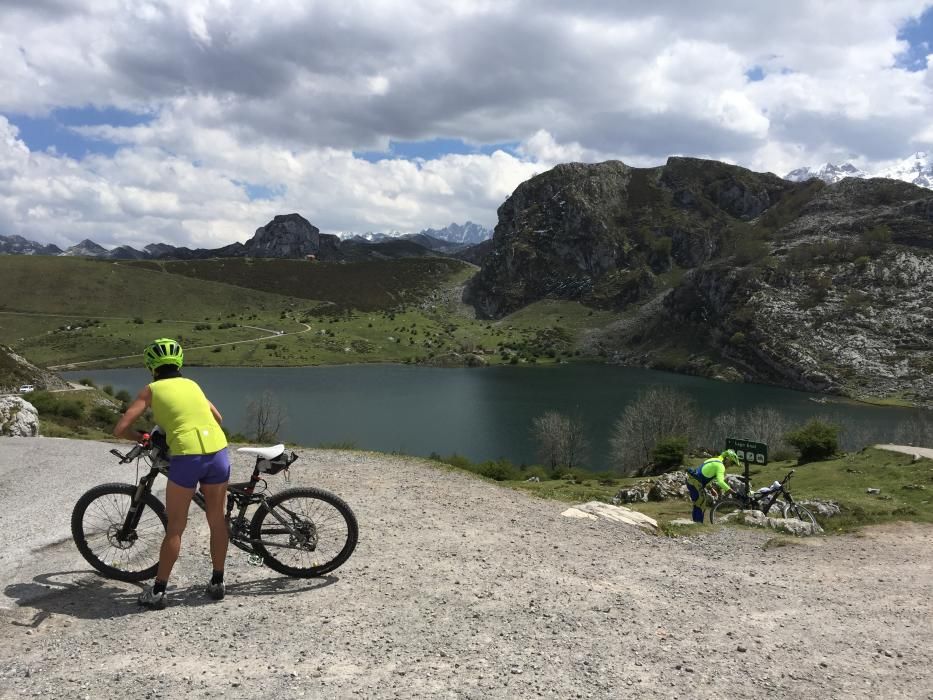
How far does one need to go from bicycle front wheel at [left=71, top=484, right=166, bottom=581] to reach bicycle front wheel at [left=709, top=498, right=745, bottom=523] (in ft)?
48.6

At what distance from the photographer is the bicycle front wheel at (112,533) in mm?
8883

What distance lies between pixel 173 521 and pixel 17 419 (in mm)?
21820

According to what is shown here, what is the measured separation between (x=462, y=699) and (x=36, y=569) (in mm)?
7278

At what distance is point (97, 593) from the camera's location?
8.36 metres

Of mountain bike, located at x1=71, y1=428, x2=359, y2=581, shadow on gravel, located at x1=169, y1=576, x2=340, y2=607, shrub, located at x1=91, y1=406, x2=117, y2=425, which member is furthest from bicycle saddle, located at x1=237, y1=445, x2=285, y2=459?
shrub, located at x1=91, y1=406, x2=117, y2=425

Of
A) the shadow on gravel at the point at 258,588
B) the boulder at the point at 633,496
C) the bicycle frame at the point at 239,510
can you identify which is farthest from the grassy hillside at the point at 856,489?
the bicycle frame at the point at 239,510

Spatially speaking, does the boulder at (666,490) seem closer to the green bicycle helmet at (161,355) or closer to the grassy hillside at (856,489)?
the grassy hillside at (856,489)

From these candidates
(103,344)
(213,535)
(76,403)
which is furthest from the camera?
(103,344)

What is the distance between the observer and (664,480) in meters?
26.4

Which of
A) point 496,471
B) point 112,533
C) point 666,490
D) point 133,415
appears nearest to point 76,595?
point 112,533

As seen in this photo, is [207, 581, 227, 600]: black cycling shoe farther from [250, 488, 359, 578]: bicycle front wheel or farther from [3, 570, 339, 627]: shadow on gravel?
[250, 488, 359, 578]: bicycle front wheel

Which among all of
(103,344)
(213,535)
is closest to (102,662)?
(213,535)

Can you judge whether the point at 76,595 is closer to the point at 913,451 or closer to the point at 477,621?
the point at 477,621

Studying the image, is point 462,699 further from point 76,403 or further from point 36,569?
point 76,403
